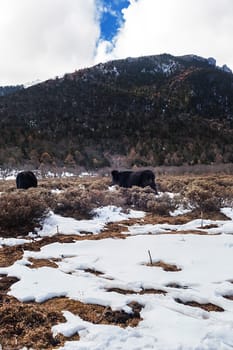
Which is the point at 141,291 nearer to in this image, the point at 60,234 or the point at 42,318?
the point at 42,318

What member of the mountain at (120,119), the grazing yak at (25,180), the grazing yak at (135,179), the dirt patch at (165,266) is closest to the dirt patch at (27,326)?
the dirt patch at (165,266)

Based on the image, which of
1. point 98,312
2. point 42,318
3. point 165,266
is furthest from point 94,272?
point 42,318

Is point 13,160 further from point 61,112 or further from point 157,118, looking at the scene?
point 157,118

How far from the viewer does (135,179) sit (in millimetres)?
20234

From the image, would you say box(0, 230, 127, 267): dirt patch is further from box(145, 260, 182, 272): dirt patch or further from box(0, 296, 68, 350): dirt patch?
box(0, 296, 68, 350): dirt patch

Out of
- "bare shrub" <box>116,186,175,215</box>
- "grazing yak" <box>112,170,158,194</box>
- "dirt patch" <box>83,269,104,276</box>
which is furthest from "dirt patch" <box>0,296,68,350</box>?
"grazing yak" <box>112,170,158,194</box>

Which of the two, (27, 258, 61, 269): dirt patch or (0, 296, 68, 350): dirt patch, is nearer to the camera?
(0, 296, 68, 350): dirt patch

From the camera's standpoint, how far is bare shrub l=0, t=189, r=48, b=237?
1076 cm

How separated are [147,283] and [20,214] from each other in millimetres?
5914

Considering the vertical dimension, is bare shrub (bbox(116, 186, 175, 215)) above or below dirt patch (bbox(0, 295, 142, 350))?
above

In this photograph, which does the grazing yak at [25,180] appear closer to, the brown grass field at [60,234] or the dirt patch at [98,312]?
the brown grass field at [60,234]

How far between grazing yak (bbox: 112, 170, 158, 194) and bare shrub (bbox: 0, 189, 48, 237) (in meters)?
7.80

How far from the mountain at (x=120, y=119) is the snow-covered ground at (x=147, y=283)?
132ft

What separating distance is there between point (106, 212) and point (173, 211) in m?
2.74
